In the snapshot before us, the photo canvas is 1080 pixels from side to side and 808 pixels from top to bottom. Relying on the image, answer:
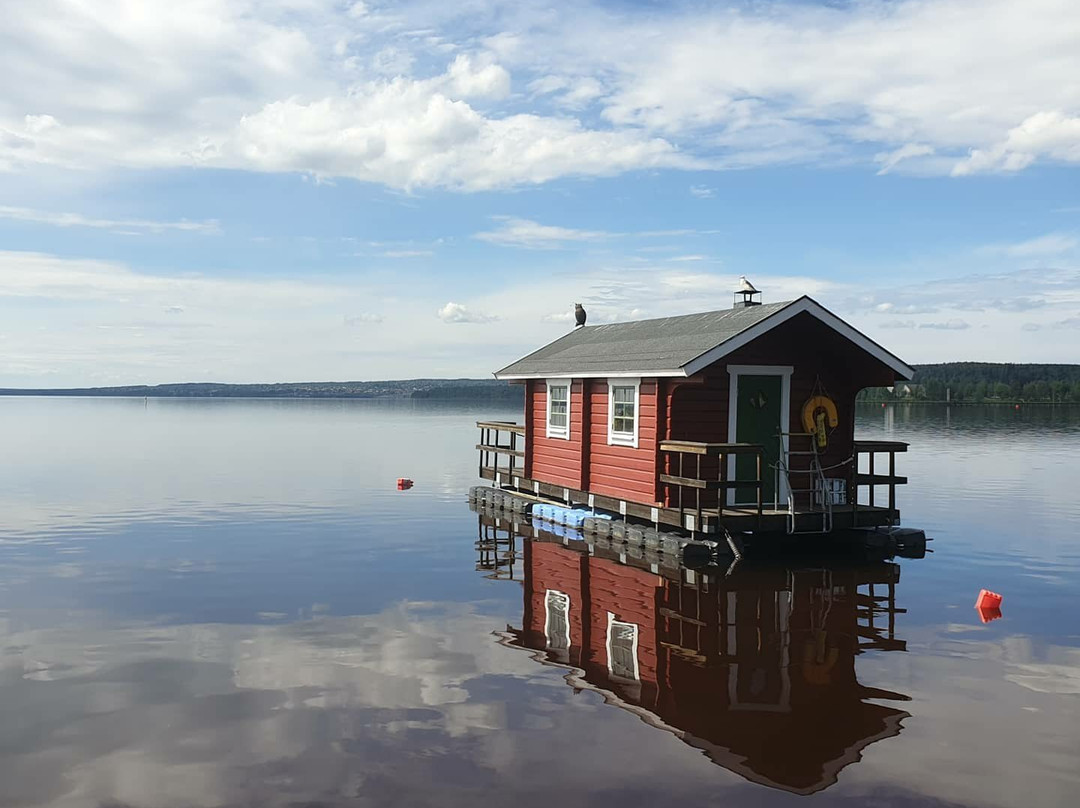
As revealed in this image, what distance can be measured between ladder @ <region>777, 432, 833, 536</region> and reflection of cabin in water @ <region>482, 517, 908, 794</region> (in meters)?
0.96

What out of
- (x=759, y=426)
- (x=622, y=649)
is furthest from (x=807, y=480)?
(x=622, y=649)

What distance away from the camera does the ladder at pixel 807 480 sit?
57.8 feet

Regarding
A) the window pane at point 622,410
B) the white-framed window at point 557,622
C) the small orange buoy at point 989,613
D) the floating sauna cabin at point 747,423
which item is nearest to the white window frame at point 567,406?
the floating sauna cabin at point 747,423

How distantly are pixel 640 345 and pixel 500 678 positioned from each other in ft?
39.2

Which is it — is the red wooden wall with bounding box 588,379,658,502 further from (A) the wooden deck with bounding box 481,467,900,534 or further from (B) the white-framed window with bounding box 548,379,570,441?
(B) the white-framed window with bounding box 548,379,570,441

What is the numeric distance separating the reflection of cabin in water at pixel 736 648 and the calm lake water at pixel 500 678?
0.05 meters

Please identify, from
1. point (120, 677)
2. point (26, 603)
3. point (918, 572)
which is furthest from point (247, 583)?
point (918, 572)

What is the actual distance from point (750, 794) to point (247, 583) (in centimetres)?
1132

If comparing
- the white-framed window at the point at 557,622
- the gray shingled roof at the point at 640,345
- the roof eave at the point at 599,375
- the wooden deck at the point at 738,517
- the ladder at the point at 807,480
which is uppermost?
the gray shingled roof at the point at 640,345

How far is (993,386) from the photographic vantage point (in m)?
171

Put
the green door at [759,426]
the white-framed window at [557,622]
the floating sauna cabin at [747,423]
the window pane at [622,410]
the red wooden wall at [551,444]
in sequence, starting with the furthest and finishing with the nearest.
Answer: the red wooden wall at [551,444] → the window pane at [622,410] → the green door at [759,426] → the floating sauna cabin at [747,423] → the white-framed window at [557,622]

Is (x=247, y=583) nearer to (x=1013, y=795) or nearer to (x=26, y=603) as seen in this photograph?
(x=26, y=603)

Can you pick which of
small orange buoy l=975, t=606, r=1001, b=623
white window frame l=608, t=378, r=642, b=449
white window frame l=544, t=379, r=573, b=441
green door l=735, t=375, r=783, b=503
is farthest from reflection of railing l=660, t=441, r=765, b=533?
white window frame l=544, t=379, r=573, b=441

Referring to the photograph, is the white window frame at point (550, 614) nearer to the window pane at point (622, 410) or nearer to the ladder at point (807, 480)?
the ladder at point (807, 480)
